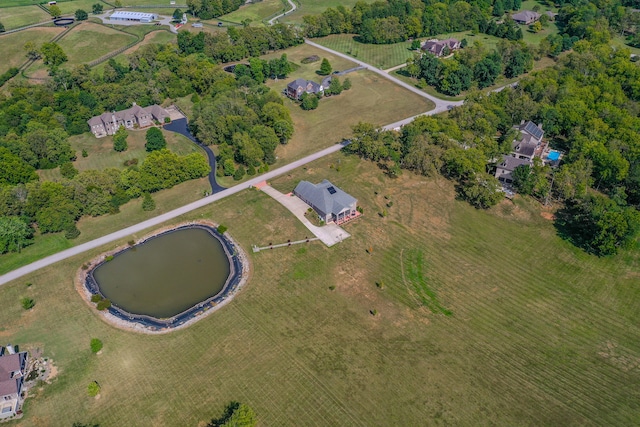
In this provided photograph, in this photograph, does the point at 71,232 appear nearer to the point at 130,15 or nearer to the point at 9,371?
the point at 9,371

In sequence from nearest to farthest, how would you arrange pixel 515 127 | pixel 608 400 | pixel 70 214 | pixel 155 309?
pixel 608 400, pixel 155 309, pixel 70 214, pixel 515 127

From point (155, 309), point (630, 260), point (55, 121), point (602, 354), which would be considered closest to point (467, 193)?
point (630, 260)

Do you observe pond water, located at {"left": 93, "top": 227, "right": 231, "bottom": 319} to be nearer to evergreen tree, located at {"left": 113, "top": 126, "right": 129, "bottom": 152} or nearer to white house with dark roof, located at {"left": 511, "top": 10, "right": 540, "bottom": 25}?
evergreen tree, located at {"left": 113, "top": 126, "right": 129, "bottom": 152}

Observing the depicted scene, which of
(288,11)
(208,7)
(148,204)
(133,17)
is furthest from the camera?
(288,11)

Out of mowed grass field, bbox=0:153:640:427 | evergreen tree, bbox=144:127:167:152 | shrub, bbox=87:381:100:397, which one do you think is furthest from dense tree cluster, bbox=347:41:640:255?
shrub, bbox=87:381:100:397

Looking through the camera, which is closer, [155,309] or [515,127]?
[155,309]

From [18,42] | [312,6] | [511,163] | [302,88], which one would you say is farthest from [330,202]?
[312,6]

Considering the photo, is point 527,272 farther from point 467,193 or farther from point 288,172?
point 288,172
